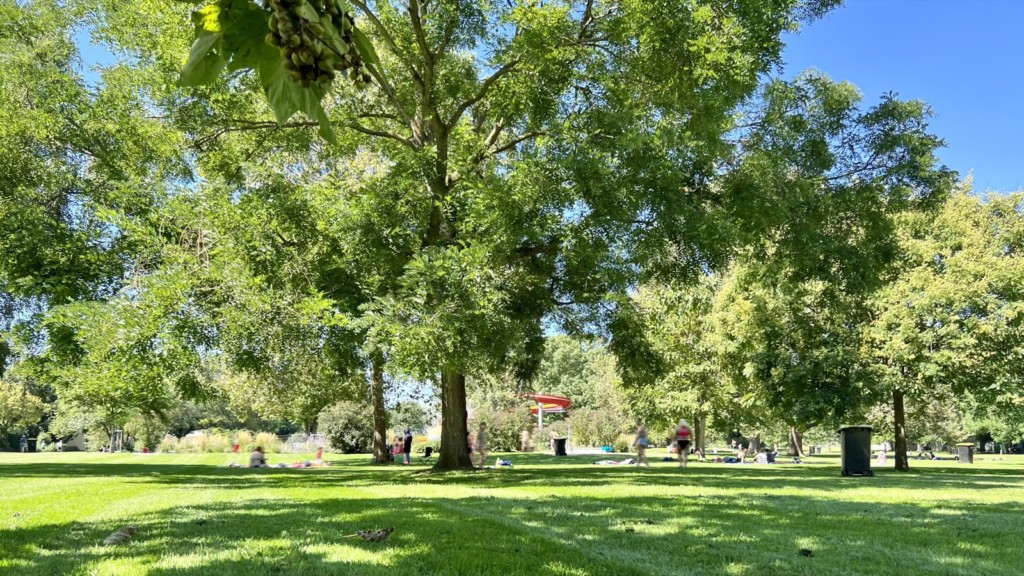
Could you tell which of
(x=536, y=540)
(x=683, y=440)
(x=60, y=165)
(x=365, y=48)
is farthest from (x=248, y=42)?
(x=683, y=440)

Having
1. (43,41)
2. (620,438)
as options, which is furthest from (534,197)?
(620,438)

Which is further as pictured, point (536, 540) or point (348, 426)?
point (348, 426)

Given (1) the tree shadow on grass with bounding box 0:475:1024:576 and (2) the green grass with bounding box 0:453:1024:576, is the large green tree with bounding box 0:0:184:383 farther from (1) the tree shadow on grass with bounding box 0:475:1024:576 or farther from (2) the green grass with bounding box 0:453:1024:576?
(1) the tree shadow on grass with bounding box 0:475:1024:576

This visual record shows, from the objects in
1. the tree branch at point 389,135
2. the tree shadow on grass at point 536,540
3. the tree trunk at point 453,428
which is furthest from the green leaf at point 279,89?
the tree trunk at point 453,428

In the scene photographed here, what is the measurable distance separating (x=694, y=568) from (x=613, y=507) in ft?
13.1

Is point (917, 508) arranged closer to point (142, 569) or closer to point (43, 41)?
point (142, 569)

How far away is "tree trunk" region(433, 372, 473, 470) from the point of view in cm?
1805

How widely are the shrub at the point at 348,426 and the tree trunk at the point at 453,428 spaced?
24677 mm

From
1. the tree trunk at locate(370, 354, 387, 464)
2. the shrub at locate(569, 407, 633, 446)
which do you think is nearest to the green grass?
the tree trunk at locate(370, 354, 387, 464)

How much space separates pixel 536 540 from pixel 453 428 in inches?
496

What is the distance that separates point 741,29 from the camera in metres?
11.0

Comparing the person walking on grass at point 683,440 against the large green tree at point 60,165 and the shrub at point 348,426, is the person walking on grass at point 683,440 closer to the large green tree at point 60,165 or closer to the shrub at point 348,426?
the large green tree at point 60,165

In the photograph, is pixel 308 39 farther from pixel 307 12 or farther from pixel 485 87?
pixel 485 87

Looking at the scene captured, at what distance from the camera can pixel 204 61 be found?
1392mm
